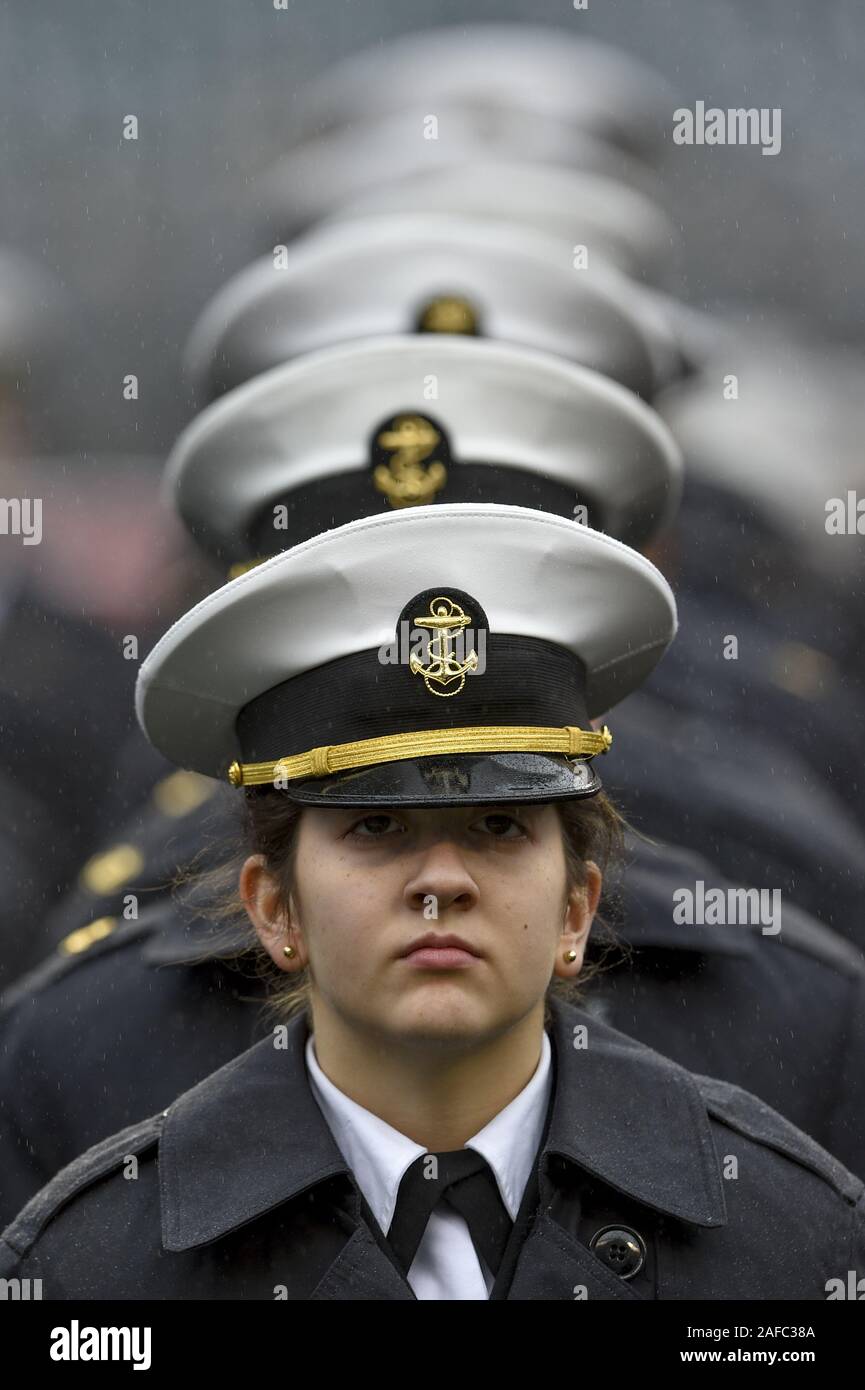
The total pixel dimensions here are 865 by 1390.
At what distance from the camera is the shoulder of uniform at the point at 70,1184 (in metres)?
2.57

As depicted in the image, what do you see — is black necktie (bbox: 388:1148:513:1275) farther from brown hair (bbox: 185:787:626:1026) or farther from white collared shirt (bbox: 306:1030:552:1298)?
brown hair (bbox: 185:787:626:1026)

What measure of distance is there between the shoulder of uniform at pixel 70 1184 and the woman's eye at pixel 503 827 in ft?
1.96

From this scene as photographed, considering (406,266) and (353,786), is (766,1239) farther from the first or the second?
(406,266)

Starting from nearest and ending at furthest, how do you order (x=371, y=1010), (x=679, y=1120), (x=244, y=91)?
1. (x=371, y=1010)
2. (x=679, y=1120)
3. (x=244, y=91)

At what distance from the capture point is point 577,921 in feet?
8.39

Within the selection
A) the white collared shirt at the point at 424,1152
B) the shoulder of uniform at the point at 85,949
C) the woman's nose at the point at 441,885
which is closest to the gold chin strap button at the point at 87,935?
the shoulder of uniform at the point at 85,949

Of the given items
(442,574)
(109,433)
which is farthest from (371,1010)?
(109,433)

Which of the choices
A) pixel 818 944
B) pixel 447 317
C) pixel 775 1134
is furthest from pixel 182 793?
pixel 775 1134

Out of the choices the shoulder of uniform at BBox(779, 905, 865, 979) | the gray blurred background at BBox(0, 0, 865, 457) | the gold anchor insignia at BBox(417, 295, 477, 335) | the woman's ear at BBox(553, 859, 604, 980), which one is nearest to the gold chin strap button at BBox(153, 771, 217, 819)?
the gold anchor insignia at BBox(417, 295, 477, 335)

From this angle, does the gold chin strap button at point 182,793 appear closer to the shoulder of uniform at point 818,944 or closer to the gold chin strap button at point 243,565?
the gold chin strap button at point 243,565

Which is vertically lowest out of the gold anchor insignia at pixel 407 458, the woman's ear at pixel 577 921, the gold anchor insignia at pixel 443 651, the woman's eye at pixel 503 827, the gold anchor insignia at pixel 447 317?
the woman's ear at pixel 577 921

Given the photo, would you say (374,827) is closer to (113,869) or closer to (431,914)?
(431,914)
